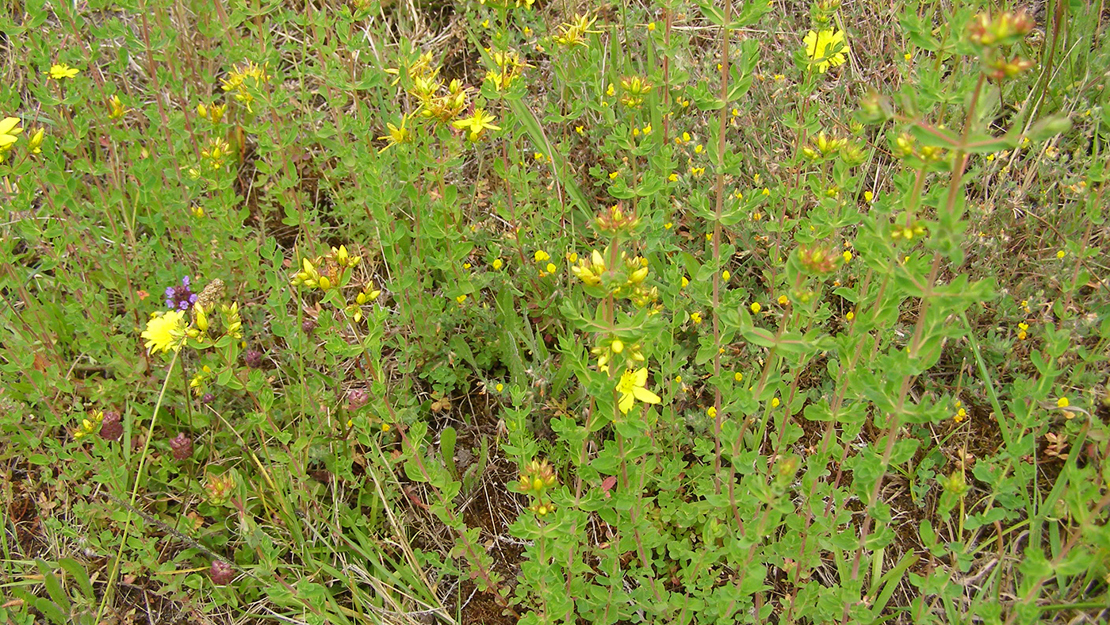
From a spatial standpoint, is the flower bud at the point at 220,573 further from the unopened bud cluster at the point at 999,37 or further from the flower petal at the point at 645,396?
the unopened bud cluster at the point at 999,37

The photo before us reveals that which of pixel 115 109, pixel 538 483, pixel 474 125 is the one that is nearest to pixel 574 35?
pixel 474 125

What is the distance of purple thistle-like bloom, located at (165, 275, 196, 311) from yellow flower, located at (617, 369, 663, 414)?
7.15 feet

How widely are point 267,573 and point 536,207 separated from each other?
2.14m

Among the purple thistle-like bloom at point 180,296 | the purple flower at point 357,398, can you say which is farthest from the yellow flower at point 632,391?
the purple thistle-like bloom at point 180,296

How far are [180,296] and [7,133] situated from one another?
0.99 meters

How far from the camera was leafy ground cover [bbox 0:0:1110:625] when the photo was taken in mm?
2184

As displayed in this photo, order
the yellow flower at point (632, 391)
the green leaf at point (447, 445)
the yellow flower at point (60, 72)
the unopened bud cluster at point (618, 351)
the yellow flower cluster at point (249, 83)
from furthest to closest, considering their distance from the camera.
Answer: the yellow flower at point (60, 72) < the yellow flower cluster at point (249, 83) < the green leaf at point (447, 445) < the yellow flower at point (632, 391) < the unopened bud cluster at point (618, 351)

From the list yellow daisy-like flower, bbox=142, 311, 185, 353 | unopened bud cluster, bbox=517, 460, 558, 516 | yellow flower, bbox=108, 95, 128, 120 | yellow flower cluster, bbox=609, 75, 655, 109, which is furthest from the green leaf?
yellow flower, bbox=108, 95, 128, 120

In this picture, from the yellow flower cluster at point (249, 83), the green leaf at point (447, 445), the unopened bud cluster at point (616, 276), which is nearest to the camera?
the unopened bud cluster at point (616, 276)

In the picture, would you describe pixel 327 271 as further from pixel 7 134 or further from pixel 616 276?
pixel 7 134

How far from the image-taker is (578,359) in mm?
2006

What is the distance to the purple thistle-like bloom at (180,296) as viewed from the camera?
A: 3.39m

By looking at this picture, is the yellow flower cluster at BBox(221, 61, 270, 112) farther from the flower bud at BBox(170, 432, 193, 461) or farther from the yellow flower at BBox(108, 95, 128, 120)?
the flower bud at BBox(170, 432, 193, 461)

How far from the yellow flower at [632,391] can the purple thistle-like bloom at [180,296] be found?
2180mm
